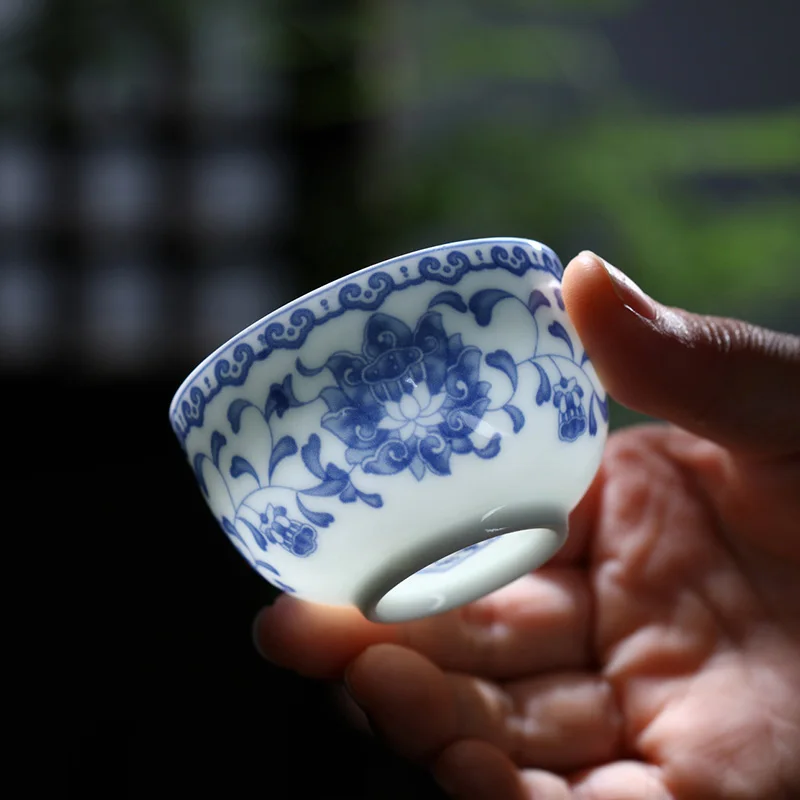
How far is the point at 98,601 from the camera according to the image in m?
1.45

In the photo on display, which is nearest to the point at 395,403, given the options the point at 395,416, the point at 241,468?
the point at 395,416

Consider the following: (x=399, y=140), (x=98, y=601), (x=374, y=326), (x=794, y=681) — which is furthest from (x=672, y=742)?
(x=399, y=140)

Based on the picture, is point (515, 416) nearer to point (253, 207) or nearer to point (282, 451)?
point (282, 451)

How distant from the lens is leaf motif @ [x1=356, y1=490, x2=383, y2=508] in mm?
571

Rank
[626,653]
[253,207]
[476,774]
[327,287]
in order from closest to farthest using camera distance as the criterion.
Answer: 1. [327,287]
2. [476,774]
3. [626,653]
4. [253,207]

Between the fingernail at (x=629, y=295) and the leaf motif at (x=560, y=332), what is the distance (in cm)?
5

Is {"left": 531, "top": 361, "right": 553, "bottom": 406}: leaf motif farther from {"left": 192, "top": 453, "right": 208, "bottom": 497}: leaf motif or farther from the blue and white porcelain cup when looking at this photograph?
{"left": 192, "top": 453, "right": 208, "bottom": 497}: leaf motif

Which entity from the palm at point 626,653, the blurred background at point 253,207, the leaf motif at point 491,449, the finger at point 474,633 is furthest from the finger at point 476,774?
the blurred background at point 253,207

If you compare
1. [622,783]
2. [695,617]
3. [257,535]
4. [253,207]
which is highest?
[253,207]

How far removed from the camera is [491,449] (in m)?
0.58

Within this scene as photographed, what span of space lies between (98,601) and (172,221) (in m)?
0.89

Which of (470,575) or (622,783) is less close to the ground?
(470,575)

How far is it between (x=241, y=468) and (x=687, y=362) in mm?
339

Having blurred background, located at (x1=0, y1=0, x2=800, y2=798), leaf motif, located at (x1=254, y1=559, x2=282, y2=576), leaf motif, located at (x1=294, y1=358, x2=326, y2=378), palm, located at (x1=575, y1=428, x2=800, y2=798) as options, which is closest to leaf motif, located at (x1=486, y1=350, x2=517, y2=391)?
leaf motif, located at (x1=294, y1=358, x2=326, y2=378)
